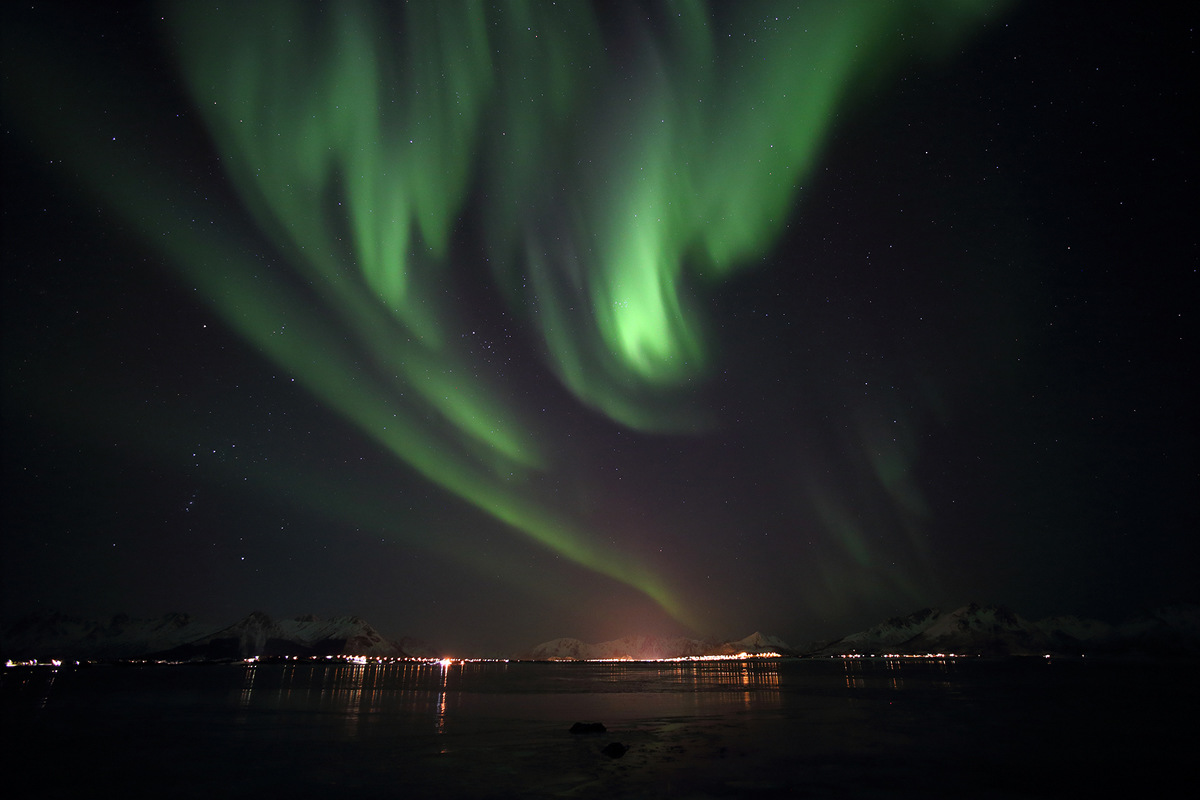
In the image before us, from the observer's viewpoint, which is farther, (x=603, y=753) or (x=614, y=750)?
(x=614, y=750)

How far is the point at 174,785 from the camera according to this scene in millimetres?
25438

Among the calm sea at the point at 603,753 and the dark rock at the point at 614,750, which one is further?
the dark rock at the point at 614,750

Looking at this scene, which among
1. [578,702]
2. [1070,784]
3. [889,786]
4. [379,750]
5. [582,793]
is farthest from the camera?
[578,702]

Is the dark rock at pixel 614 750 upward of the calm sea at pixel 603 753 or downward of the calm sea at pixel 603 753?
upward

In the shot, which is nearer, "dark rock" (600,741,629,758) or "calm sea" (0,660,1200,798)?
"calm sea" (0,660,1200,798)

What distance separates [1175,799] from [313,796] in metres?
30.9

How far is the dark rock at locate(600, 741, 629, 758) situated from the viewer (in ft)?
97.8

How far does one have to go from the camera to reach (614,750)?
30766 mm

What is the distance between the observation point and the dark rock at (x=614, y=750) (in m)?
29.8

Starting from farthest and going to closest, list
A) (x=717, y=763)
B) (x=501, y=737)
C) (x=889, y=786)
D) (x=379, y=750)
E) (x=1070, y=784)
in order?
(x=501, y=737) < (x=379, y=750) < (x=717, y=763) < (x=1070, y=784) < (x=889, y=786)

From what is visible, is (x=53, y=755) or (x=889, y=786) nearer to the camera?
(x=889, y=786)

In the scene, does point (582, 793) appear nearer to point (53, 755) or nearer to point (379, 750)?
point (379, 750)

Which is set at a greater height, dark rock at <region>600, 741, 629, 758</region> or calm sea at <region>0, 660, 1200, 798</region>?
dark rock at <region>600, 741, 629, 758</region>

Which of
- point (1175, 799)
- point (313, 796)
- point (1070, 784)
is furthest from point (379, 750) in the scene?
point (1175, 799)
